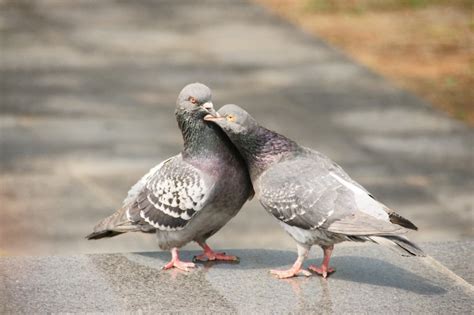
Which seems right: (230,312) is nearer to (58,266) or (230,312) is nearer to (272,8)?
(58,266)

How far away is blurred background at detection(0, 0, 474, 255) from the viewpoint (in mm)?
11000

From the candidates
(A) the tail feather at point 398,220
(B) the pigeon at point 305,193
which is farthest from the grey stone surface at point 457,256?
(B) the pigeon at point 305,193

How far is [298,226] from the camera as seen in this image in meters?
6.22

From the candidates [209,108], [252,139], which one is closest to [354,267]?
[252,139]

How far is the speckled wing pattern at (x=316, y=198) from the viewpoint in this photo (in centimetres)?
609

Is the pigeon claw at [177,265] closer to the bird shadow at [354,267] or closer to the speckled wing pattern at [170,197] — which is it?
the bird shadow at [354,267]

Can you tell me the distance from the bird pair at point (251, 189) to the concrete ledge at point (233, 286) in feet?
0.71

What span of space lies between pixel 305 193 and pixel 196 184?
2.00 feet

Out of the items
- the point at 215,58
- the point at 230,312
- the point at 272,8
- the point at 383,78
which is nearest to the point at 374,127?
the point at 383,78

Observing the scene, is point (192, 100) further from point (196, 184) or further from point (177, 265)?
point (177, 265)

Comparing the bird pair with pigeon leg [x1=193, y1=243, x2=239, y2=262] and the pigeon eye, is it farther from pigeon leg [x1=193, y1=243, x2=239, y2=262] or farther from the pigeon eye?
pigeon leg [x1=193, y1=243, x2=239, y2=262]

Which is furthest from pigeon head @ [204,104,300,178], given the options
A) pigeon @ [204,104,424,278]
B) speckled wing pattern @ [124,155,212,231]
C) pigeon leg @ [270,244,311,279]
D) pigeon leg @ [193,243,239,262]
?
pigeon leg @ [193,243,239,262]

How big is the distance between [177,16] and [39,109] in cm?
521

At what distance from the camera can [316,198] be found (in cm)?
620
